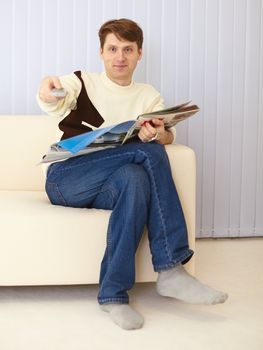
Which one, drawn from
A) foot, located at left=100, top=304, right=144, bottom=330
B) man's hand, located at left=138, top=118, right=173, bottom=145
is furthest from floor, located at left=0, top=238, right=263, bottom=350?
man's hand, located at left=138, top=118, right=173, bottom=145

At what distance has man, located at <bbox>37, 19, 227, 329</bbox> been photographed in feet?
6.91

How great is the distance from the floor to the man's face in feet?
2.80

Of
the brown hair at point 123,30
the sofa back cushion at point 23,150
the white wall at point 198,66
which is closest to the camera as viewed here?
the brown hair at point 123,30

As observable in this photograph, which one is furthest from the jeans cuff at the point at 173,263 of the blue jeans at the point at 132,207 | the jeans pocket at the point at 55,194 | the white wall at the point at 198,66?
the white wall at the point at 198,66

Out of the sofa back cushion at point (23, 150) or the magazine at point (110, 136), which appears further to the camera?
the sofa back cushion at point (23, 150)

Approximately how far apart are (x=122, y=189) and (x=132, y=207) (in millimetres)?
81

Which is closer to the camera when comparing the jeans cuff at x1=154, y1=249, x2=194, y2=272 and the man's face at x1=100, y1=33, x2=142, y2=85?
the jeans cuff at x1=154, y1=249, x2=194, y2=272

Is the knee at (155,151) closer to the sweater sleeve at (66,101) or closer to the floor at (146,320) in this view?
the sweater sleeve at (66,101)

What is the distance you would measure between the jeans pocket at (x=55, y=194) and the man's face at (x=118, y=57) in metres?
0.50

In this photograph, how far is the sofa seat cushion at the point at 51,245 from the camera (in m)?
2.21

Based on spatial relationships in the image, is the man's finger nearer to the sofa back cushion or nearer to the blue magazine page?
the blue magazine page

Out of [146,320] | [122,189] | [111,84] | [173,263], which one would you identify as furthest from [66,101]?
[146,320]

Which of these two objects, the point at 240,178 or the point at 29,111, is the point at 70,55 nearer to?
the point at 29,111

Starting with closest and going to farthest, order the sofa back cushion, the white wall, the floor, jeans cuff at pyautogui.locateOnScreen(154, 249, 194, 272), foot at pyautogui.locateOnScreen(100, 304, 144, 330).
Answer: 1. the floor
2. foot at pyautogui.locateOnScreen(100, 304, 144, 330)
3. jeans cuff at pyautogui.locateOnScreen(154, 249, 194, 272)
4. the sofa back cushion
5. the white wall
